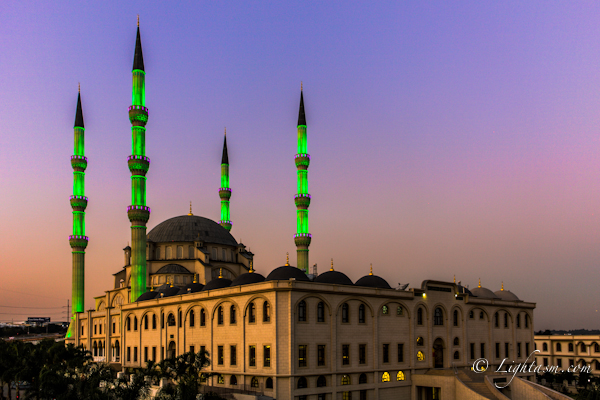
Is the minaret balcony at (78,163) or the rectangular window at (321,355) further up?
the minaret balcony at (78,163)

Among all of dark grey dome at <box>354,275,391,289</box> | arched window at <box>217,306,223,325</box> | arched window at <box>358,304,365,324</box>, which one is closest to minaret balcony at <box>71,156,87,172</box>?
arched window at <box>217,306,223,325</box>

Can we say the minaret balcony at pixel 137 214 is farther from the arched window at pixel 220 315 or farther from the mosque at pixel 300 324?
the arched window at pixel 220 315

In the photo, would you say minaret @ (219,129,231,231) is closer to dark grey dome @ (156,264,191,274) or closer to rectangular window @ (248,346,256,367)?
dark grey dome @ (156,264,191,274)

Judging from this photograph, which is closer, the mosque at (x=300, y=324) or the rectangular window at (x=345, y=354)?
the mosque at (x=300, y=324)

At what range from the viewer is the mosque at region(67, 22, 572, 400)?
40062 mm

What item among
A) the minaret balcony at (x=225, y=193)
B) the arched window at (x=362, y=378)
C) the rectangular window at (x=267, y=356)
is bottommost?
the arched window at (x=362, y=378)

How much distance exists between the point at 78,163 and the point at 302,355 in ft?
167

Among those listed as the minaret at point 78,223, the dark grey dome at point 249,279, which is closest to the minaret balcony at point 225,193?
the minaret at point 78,223

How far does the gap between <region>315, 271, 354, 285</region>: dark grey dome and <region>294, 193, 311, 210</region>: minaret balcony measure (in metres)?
23.3

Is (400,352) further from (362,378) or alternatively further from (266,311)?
(266,311)

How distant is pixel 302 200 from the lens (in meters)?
70.2

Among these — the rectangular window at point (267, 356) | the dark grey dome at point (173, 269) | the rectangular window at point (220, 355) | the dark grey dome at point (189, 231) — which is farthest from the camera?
the dark grey dome at point (189, 231)

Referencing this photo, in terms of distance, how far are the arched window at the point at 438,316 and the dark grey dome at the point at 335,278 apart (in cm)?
891

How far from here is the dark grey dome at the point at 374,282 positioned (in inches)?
1879
